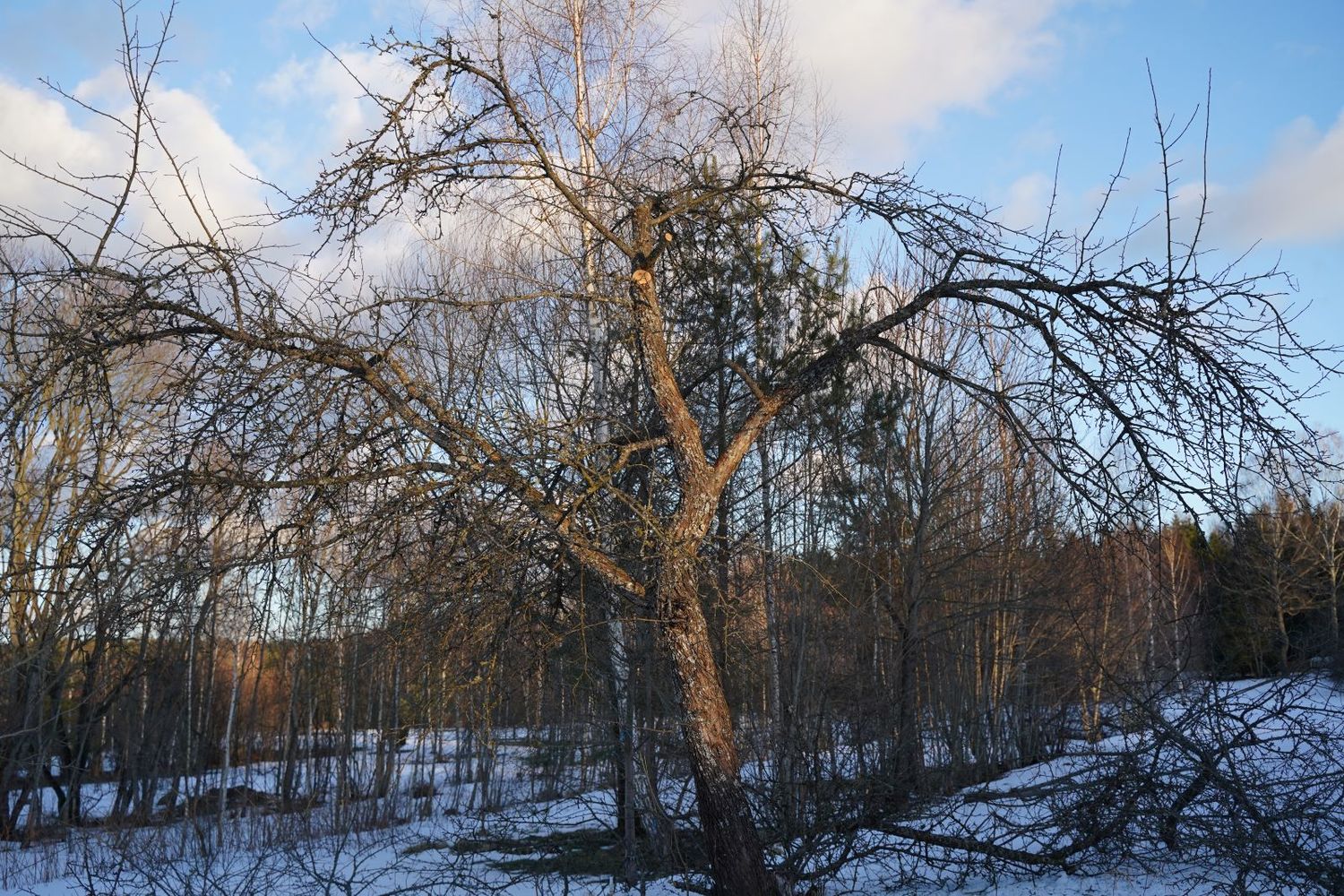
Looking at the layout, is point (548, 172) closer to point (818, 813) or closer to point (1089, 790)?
point (818, 813)

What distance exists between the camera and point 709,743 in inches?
195

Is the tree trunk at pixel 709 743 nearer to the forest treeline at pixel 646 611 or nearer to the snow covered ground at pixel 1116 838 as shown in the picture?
the forest treeline at pixel 646 611

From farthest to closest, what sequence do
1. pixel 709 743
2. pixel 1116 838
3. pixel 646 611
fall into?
pixel 1116 838 < pixel 646 611 < pixel 709 743

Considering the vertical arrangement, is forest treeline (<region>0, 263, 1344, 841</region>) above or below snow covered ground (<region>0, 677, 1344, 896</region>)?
above

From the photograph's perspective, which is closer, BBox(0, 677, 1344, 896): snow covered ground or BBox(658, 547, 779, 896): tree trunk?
BBox(658, 547, 779, 896): tree trunk

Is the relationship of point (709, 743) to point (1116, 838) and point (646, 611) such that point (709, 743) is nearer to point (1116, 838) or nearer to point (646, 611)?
point (646, 611)

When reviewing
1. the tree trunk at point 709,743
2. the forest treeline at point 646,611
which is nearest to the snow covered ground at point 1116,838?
the forest treeline at point 646,611

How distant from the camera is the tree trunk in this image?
4898 millimetres

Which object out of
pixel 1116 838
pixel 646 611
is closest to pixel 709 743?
pixel 646 611

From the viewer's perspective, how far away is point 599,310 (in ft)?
33.0

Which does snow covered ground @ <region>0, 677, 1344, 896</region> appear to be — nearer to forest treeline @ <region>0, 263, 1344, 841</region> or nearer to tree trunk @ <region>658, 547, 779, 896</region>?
forest treeline @ <region>0, 263, 1344, 841</region>

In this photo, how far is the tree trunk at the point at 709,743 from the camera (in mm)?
4898

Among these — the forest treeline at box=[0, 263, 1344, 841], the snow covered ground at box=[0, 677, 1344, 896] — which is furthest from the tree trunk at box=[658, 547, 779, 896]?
the snow covered ground at box=[0, 677, 1344, 896]

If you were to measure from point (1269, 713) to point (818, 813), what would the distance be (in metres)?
2.75
